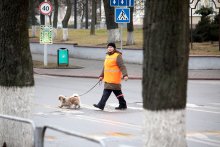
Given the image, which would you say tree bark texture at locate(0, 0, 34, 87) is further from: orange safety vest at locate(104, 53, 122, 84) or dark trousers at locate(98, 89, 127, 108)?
orange safety vest at locate(104, 53, 122, 84)

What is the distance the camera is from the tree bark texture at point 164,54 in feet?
19.4

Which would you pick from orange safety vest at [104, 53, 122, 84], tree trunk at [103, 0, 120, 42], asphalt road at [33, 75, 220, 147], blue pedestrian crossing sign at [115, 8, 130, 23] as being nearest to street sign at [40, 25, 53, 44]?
tree trunk at [103, 0, 120, 42]

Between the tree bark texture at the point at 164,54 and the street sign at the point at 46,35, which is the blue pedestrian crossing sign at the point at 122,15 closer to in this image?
the street sign at the point at 46,35

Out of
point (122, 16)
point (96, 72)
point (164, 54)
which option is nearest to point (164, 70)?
point (164, 54)

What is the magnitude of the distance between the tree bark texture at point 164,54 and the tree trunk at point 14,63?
322cm

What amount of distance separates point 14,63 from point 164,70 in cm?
344

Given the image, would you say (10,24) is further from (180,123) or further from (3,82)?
(180,123)

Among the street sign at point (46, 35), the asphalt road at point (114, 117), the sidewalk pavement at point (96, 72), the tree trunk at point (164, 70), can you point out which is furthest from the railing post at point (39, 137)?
the street sign at point (46, 35)

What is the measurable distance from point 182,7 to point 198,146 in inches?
210

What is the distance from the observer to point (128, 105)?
57.0ft

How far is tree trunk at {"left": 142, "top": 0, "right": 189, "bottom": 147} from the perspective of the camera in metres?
5.91

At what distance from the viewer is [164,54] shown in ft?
19.3

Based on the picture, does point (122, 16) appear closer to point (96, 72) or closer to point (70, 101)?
point (96, 72)

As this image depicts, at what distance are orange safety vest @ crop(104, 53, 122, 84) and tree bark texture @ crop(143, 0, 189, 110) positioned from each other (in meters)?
10.5
